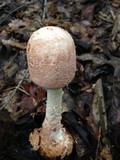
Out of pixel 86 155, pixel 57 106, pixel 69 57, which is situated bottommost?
pixel 86 155

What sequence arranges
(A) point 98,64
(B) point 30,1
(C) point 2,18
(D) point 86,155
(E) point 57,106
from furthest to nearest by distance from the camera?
1. (B) point 30,1
2. (C) point 2,18
3. (A) point 98,64
4. (D) point 86,155
5. (E) point 57,106

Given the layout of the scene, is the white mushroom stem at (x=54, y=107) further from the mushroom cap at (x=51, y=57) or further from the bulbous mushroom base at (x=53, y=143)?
the mushroom cap at (x=51, y=57)

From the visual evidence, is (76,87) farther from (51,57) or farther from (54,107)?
(51,57)

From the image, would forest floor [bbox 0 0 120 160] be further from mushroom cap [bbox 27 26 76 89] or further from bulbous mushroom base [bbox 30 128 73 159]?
mushroom cap [bbox 27 26 76 89]

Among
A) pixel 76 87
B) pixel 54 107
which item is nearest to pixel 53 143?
pixel 54 107

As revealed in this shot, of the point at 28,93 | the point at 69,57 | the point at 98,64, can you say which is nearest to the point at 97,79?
the point at 98,64

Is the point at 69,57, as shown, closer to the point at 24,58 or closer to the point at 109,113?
the point at 109,113

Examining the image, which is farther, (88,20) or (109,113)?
(88,20)
